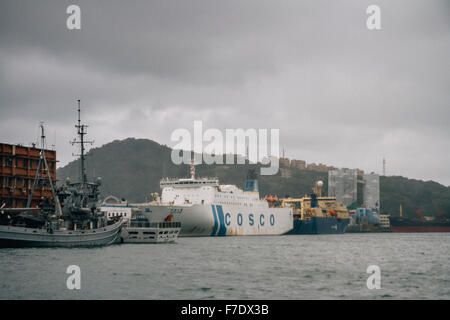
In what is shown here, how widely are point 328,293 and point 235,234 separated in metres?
58.4

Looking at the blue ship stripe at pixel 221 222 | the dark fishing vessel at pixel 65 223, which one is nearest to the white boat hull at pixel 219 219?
the blue ship stripe at pixel 221 222

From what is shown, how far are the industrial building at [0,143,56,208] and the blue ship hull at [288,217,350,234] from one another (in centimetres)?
5687

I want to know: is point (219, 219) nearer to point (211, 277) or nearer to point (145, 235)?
point (145, 235)

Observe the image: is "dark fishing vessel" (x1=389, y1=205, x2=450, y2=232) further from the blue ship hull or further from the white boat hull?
the white boat hull

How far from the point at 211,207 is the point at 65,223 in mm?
30570

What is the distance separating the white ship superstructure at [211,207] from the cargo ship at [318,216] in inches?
749

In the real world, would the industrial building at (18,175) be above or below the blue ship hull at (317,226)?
above

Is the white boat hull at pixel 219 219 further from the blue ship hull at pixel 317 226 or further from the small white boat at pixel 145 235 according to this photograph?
the small white boat at pixel 145 235

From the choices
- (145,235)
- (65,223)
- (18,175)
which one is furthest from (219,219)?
(65,223)

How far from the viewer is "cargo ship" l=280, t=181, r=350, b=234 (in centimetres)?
10688

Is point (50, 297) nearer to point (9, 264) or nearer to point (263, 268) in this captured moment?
point (9, 264)

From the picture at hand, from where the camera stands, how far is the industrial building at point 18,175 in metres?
58.8

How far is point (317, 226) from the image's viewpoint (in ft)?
→ 358
